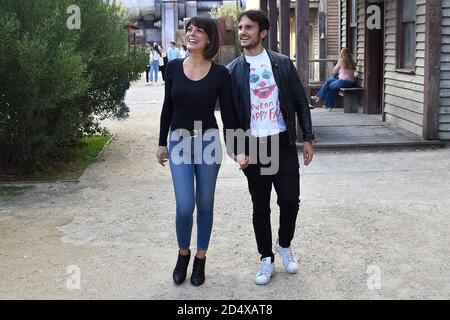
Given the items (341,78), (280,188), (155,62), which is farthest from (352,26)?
(155,62)

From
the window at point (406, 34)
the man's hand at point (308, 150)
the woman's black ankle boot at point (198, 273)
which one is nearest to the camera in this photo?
the woman's black ankle boot at point (198, 273)

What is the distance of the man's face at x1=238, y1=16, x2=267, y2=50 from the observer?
185 inches

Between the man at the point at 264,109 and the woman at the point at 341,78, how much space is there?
11.0 m

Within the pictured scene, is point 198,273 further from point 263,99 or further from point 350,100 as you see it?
point 350,100

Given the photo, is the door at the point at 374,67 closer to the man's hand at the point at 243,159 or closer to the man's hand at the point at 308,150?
the man's hand at the point at 308,150

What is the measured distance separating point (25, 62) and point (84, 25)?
215cm

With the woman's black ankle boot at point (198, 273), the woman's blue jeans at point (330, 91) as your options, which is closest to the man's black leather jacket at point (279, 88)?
the woman's black ankle boot at point (198, 273)

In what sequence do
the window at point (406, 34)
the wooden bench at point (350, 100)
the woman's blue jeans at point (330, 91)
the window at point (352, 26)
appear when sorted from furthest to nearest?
the woman's blue jeans at point (330, 91)
the window at point (352, 26)
the wooden bench at point (350, 100)
the window at point (406, 34)

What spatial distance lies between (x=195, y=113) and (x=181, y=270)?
3.69ft

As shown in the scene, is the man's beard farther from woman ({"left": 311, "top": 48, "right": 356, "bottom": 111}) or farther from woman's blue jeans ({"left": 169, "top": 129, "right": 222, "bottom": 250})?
woman ({"left": 311, "top": 48, "right": 356, "bottom": 111})

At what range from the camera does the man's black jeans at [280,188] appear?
15.8 ft

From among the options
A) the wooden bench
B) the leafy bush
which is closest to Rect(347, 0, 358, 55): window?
the wooden bench
